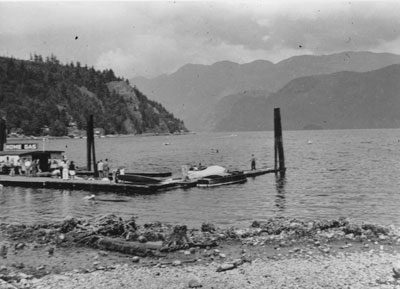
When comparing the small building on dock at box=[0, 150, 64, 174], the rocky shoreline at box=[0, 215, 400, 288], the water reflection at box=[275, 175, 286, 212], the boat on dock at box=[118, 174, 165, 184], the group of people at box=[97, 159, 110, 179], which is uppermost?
the small building on dock at box=[0, 150, 64, 174]

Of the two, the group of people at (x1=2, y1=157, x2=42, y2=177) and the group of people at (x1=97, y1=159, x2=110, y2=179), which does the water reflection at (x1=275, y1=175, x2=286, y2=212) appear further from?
the group of people at (x1=2, y1=157, x2=42, y2=177)

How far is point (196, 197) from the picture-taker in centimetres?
3500

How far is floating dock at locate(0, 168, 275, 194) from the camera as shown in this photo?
37.0 meters

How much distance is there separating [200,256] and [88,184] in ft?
83.3

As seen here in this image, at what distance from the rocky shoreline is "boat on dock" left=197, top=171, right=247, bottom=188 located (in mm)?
19128

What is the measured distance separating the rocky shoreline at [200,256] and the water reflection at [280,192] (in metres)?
10.4

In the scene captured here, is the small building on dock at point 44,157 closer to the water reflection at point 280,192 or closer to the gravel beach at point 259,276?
the water reflection at point 280,192

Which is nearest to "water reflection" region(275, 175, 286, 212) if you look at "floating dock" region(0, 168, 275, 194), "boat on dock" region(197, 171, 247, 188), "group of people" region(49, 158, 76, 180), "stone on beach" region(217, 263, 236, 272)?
"boat on dock" region(197, 171, 247, 188)

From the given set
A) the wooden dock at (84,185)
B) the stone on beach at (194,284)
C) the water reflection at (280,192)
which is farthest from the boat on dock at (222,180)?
the stone on beach at (194,284)

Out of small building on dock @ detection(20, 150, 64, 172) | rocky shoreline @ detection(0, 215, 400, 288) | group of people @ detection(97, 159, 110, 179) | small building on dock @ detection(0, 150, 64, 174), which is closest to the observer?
rocky shoreline @ detection(0, 215, 400, 288)

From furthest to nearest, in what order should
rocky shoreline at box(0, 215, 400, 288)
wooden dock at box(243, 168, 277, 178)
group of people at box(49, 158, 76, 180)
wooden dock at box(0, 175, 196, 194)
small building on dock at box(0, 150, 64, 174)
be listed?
wooden dock at box(243, 168, 277, 178), small building on dock at box(0, 150, 64, 174), group of people at box(49, 158, 76, 180), wooden dock at box(0, 175, 196, 194), rocky shoreline at box(0, 215, 400, 288)

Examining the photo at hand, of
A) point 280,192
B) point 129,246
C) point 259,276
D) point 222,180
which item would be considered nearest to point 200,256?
point 129,246

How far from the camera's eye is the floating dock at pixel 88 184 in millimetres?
37031

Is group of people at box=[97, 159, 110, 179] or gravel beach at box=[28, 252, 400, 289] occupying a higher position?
group of people at box=[97, 159, 110, 179]
